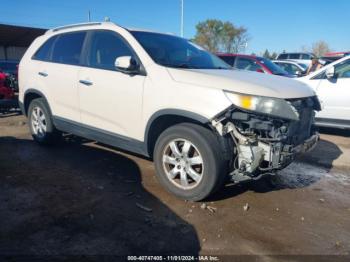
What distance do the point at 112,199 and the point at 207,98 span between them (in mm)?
1559

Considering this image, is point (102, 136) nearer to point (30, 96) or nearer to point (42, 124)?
point (42, 124)

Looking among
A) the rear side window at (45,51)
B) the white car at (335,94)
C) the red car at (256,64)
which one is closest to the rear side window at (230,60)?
the red car at (256,64)

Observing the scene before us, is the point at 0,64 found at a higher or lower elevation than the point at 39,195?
higher

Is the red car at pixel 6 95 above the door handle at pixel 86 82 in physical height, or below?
below

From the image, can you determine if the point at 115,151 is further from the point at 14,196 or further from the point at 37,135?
the point at 14,196

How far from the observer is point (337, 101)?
6848 millimetres

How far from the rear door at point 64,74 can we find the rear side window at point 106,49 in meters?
0.28

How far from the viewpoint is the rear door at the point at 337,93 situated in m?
6.77

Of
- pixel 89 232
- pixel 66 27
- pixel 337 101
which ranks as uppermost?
pixel 66 27

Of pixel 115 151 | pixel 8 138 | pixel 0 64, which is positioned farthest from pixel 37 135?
pixel 0 64

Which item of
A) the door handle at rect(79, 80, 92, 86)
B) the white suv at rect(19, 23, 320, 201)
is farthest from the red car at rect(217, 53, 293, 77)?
the door handle at rect(79, 80, 92, 86)

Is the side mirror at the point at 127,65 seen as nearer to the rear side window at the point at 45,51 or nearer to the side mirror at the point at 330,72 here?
the rear side window at the point at 45,51

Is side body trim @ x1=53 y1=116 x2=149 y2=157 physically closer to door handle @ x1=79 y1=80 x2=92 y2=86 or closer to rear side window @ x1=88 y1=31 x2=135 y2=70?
door handle @ x1=79 y1=80 x2=92 y2=86

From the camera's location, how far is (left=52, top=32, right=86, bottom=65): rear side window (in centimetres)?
476
